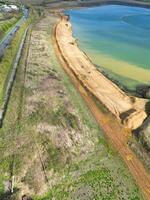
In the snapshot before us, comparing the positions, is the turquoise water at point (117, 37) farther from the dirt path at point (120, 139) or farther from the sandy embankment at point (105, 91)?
the dirt path at point (120, 139)

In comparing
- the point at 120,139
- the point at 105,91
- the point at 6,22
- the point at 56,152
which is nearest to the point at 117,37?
the point at 6,22

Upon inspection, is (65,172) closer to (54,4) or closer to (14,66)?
(14,66)

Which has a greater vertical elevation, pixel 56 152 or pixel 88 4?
pixel 56 152

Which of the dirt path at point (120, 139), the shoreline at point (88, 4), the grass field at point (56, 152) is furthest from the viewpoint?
the shoreline at point (88, 4)

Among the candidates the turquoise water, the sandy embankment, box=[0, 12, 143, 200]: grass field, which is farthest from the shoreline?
box=[0, 12, 143, 200]: grass field

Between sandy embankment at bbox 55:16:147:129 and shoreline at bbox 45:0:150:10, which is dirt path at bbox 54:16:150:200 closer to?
sandy embankment at bbox 55:16:147:129

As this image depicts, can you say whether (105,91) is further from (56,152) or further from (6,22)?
(6,22)

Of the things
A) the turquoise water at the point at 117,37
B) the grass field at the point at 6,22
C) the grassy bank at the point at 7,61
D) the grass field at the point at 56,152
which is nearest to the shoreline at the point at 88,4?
the turquoise water at the point at 117,37
